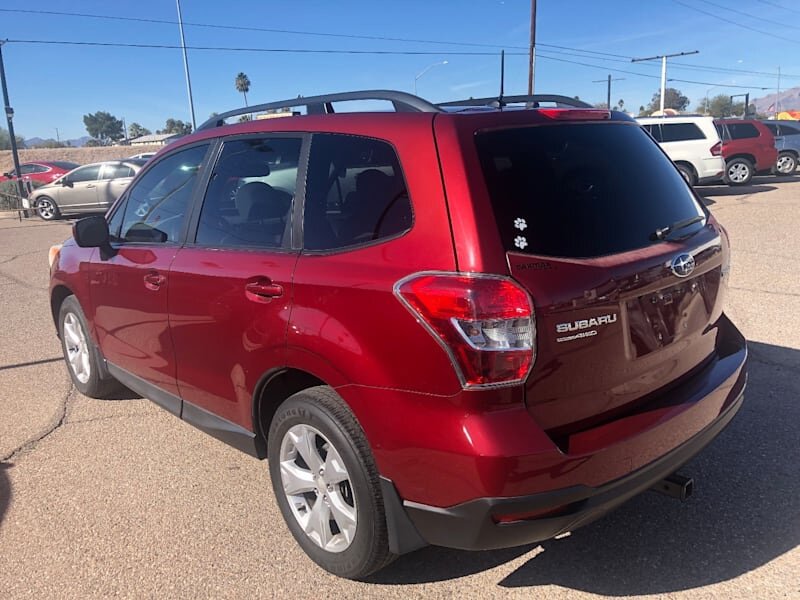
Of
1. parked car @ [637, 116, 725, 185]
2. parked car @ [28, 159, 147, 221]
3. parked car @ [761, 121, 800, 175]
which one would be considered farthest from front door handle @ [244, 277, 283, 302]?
parked car @ [761, 121, 800, 175]

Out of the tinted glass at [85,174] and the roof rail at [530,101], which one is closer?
the roof rail at [530,101]

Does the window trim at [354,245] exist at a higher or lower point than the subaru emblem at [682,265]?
higher

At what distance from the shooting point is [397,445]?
2.12 metres

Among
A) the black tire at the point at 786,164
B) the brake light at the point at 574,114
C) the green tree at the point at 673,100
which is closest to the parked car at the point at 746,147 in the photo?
the black tire at the point at 786,164

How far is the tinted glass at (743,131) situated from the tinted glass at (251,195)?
710 inches

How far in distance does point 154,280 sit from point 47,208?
1745 centimetres

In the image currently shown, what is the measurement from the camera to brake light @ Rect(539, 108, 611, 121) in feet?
7.84

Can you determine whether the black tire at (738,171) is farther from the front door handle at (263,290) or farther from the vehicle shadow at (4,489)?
the vehicle shadow at (4,489)

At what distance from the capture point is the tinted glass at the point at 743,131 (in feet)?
57.7

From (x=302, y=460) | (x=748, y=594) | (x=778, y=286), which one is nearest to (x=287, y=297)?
(x=302, y=460)

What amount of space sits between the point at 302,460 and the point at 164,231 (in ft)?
5.09

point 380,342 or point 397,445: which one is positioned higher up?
point 380,342

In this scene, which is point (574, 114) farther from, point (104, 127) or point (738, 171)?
point (104, 127)

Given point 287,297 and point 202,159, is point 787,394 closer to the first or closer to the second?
point 287,297
